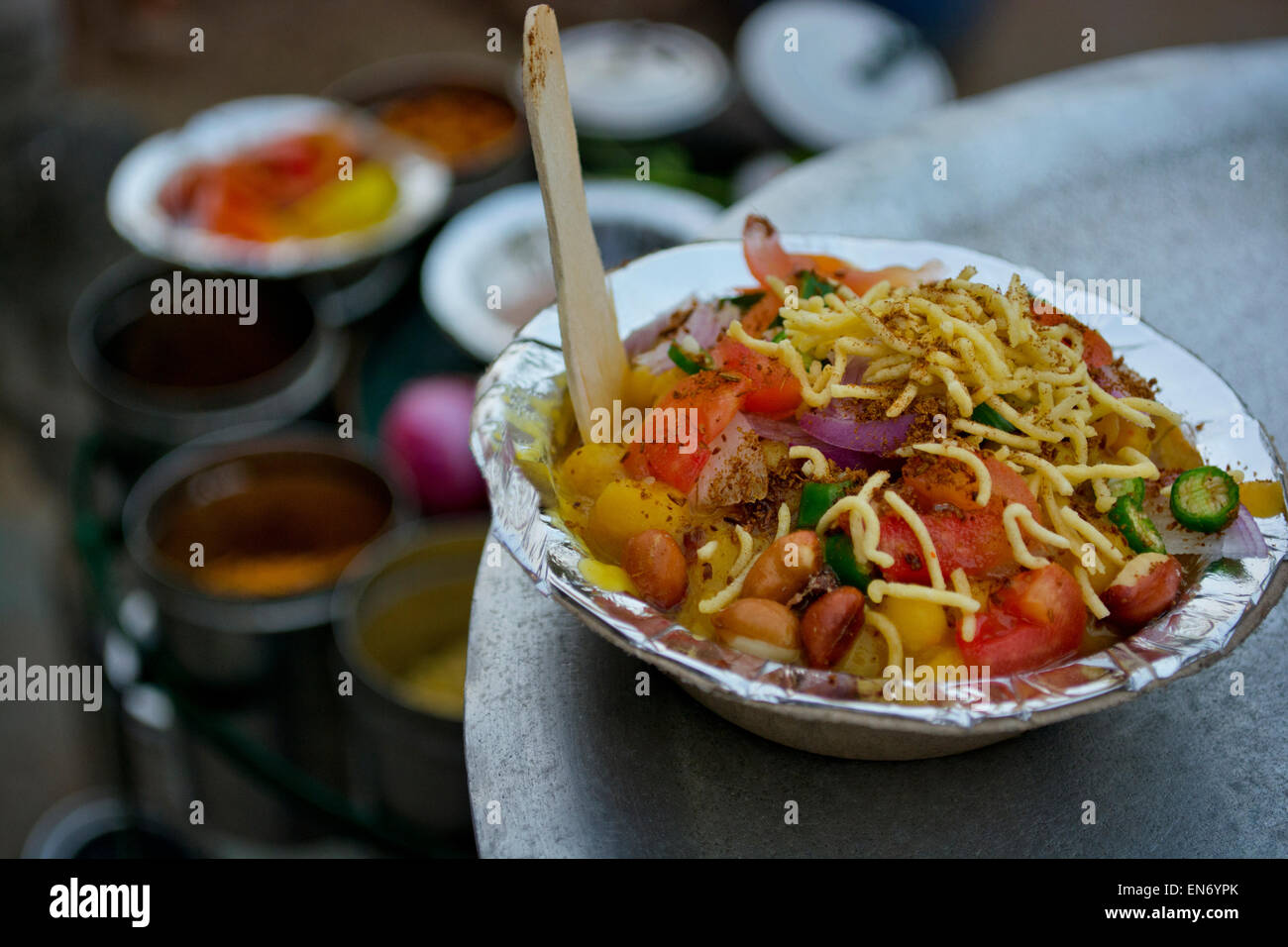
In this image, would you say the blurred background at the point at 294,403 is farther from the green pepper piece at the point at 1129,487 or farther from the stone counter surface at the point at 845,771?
the green pepper piece at the point at 1129,487

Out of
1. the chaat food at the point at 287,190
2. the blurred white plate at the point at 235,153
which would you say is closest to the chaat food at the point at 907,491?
the blurred white plate at the point at 235,153

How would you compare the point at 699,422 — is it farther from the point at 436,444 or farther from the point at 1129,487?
the point at 436,444

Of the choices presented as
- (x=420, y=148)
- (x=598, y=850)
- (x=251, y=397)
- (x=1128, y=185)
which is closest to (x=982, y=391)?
(x=598, y=850)

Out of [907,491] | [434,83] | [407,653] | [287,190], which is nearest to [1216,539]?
[907,491]

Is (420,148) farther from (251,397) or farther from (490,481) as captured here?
(490,481)

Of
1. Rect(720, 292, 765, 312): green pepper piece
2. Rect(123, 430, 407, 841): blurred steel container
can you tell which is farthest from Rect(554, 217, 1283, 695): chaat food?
Rect(123, 430, 407, 841): blurred steel container
